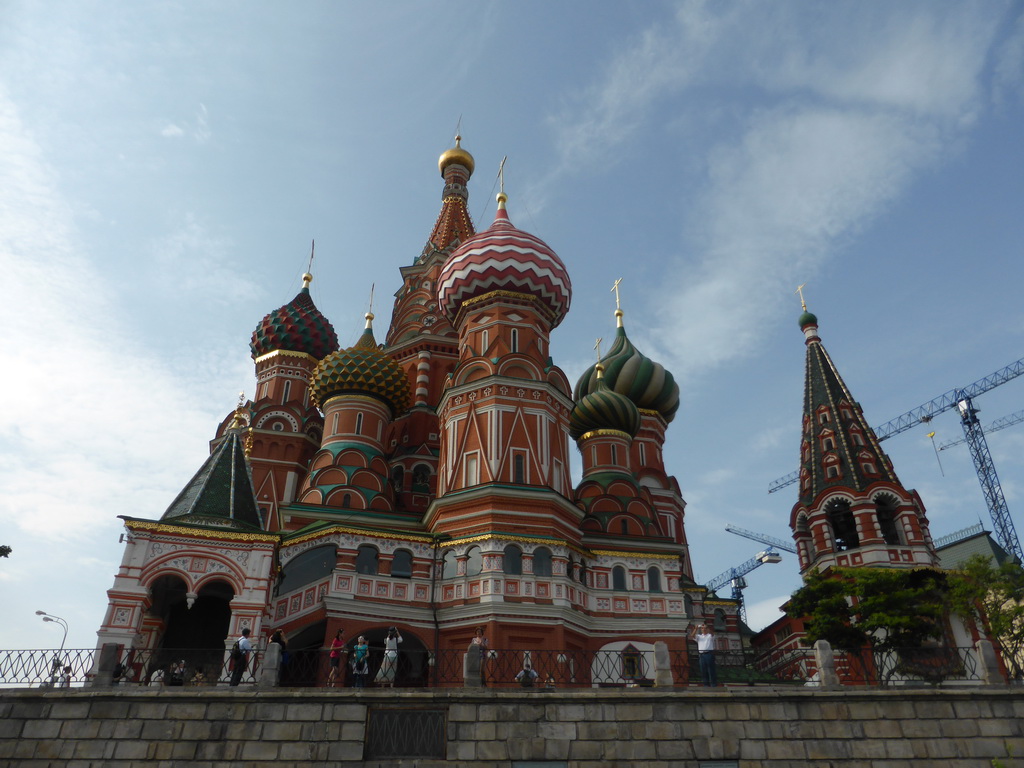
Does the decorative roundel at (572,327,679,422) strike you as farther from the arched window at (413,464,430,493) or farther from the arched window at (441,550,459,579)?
the arched window at (441,550,459,579)

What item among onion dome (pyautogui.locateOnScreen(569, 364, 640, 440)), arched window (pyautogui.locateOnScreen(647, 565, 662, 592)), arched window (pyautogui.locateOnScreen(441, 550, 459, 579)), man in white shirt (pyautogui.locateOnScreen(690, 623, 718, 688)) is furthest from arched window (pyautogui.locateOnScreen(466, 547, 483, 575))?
onion dome (pyautogui.locateOnScreen(569, 364, 640, 440))

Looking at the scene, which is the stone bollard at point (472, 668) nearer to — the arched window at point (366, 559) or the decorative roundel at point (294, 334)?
the arched window at point (366, 559)

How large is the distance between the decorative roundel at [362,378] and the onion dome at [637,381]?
30.6 ft

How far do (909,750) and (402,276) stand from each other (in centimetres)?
2880

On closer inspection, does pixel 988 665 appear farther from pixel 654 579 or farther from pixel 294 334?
pixel 294 334

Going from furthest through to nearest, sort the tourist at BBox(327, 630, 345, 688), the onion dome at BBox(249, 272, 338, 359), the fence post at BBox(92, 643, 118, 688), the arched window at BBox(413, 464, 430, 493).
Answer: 1. the onion dome at BBox(249, 272, 338, 359)
2. the arched window at BBox(413, 464, 430, 493)
3. the tourist at BBox(327, 630, 345, 688)
4. the fence post at BBox(92, 643, 118, 688)

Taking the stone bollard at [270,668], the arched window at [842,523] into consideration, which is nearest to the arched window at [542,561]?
the stone bollard at [270,668]

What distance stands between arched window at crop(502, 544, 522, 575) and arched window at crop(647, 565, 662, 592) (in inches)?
166

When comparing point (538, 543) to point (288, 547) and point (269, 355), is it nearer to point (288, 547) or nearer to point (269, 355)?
point (288, 547)

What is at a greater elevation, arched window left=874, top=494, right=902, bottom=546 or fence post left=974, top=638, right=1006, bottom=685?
arched window left=874, top=494, right=902, bottom=546

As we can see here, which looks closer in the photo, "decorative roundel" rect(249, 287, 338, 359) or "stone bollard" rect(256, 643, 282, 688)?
"stone bollard" rect(256, 643, 282, 688)

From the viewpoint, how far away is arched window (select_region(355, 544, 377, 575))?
20.8 metres

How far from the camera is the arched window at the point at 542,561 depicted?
20.9 meters

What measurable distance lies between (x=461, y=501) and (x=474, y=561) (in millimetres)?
1793
